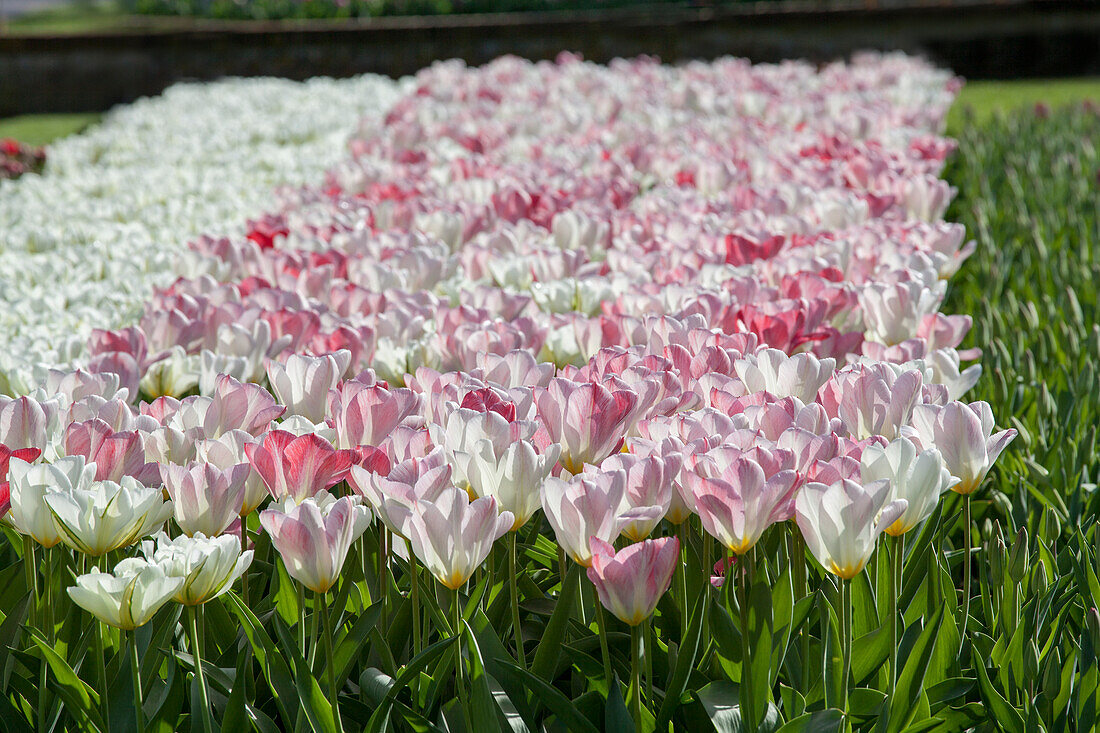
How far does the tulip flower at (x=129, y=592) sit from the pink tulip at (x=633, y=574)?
1.56 feet

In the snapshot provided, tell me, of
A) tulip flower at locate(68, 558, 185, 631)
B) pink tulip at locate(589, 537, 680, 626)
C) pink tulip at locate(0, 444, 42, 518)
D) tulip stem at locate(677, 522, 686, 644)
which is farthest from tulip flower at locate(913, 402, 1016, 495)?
pink tulip at locate(0, 444, 42, 518)

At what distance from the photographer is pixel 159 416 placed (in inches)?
68.9

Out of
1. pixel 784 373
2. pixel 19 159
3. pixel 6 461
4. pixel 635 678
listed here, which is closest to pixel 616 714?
pixel 635 678

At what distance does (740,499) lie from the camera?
4.38 ft

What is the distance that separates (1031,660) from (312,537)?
0.88 meters

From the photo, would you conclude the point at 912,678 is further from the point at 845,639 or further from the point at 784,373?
the point at 784,373

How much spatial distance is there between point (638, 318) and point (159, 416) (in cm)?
104

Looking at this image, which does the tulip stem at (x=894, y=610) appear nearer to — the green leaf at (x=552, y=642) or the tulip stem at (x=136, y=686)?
the green leaf at (x=552, y=642)

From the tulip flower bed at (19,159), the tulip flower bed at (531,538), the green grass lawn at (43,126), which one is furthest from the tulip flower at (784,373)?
the green grass lawn at (43,126)

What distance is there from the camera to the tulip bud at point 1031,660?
4.49 feet

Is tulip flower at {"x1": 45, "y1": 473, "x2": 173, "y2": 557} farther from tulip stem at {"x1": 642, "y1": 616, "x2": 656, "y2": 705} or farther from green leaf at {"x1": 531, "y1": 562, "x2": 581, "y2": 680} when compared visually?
tulip stem at {"x1": 642, "y1": 616, "x2": 656, "y2": 705}

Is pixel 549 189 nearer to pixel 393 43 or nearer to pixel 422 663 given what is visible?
pixel 422 663

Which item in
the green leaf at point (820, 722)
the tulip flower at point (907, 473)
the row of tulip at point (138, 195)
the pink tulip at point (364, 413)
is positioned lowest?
the row of tulip at point (138, 195)

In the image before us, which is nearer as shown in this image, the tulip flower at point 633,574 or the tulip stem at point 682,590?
the tulip flower at point 633,574
